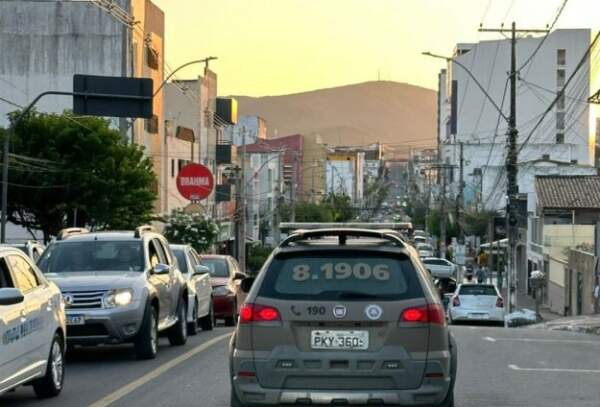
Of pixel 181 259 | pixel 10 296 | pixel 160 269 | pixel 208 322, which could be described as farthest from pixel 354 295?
pixel 208 322

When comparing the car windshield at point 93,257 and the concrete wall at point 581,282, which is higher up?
the car windshield at point 93,257

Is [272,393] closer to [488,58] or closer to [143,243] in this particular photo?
[143,243]

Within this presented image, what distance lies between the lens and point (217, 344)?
18.4 metres

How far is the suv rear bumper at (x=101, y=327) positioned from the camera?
14719 millimetres

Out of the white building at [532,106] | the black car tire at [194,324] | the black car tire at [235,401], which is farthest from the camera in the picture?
the white building at [532,106]

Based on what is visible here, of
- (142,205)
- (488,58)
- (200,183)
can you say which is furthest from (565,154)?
(142,205)

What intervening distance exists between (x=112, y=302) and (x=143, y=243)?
5.88 feet

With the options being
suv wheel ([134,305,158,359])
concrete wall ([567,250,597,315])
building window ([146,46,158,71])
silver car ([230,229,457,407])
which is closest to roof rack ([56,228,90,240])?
suv wheel ([134,305,158,359])

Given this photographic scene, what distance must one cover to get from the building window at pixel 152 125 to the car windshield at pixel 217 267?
3222 centimetres

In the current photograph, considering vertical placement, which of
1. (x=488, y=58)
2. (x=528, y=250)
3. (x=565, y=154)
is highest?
(x=488, y=58)

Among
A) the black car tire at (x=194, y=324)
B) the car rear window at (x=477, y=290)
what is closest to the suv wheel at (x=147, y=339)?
the black car tire at (x=194, y=324)

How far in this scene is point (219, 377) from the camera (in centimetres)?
1372

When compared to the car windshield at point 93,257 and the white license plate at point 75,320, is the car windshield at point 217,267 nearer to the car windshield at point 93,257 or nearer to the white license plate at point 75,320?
the car windshield at point 93,257

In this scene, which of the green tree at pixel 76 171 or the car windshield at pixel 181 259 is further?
the green tree at pixel 76 171
